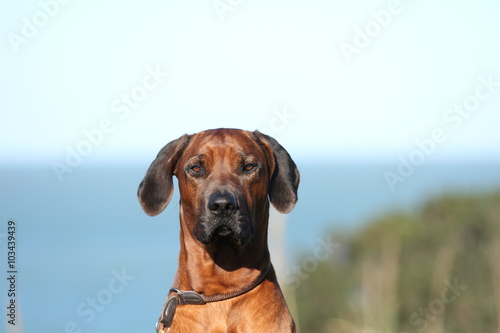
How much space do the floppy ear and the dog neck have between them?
21 centimetres

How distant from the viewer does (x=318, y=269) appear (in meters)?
64.6

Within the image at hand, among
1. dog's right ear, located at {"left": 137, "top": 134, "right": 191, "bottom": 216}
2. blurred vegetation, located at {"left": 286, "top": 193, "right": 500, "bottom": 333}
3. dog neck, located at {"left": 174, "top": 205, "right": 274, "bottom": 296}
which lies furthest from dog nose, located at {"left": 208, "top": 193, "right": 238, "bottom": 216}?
blurred vegetation, located at {"left": 286, "top": 193, "right": 500, "bottom": 333}

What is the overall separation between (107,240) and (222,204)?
85.1m

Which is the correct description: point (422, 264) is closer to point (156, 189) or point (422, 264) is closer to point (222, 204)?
point (156, 189)

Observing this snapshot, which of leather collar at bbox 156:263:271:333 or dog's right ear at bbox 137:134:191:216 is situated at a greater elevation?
dog's right ear at bbox 137:134:191:216

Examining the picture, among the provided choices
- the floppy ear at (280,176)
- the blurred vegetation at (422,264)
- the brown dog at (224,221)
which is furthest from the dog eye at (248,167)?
the blurred vegetation at (422,264)

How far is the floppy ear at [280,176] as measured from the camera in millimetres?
6156

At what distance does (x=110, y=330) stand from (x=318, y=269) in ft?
74.7

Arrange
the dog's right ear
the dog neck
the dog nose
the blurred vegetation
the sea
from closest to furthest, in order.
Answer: the dog nose
the dog neck
the dog's right ear
the sea
the blurred vegetation

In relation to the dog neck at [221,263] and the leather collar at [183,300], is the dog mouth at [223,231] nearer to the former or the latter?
the dog neck at [221,263]

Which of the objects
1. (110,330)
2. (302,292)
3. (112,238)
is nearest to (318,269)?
(302,292)

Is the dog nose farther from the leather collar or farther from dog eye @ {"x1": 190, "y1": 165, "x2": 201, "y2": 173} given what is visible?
the leather collar

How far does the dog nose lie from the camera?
5.69m

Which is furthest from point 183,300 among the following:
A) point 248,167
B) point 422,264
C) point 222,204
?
point 422,264
